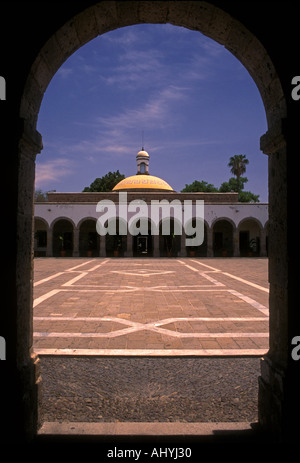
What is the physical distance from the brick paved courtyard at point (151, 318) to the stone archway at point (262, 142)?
2076 millimetres

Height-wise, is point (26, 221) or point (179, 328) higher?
point (26, 221)

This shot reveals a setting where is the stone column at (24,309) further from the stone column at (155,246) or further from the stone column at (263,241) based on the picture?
the stone column at (263,241)

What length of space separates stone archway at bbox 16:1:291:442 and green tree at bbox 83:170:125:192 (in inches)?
1574

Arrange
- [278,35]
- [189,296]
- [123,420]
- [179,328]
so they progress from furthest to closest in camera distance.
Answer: [189,296], [179,328], [123,420], [278,35]

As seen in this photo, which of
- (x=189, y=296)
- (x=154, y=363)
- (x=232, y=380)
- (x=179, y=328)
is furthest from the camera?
(x=189, y=296)

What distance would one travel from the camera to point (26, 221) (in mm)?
2600

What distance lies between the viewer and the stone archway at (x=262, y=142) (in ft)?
8.04

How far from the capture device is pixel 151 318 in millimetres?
6441

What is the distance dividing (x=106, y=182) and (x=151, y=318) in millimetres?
37930

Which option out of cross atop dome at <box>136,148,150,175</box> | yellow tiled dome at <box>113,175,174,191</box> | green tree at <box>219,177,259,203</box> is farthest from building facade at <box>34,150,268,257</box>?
green tree at <box>219,177,259,203</box>

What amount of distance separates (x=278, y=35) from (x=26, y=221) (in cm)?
263

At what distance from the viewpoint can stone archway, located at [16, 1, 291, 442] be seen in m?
2.45

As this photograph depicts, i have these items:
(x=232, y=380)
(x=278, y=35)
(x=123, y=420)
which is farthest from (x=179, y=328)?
(x=278, y=35)
